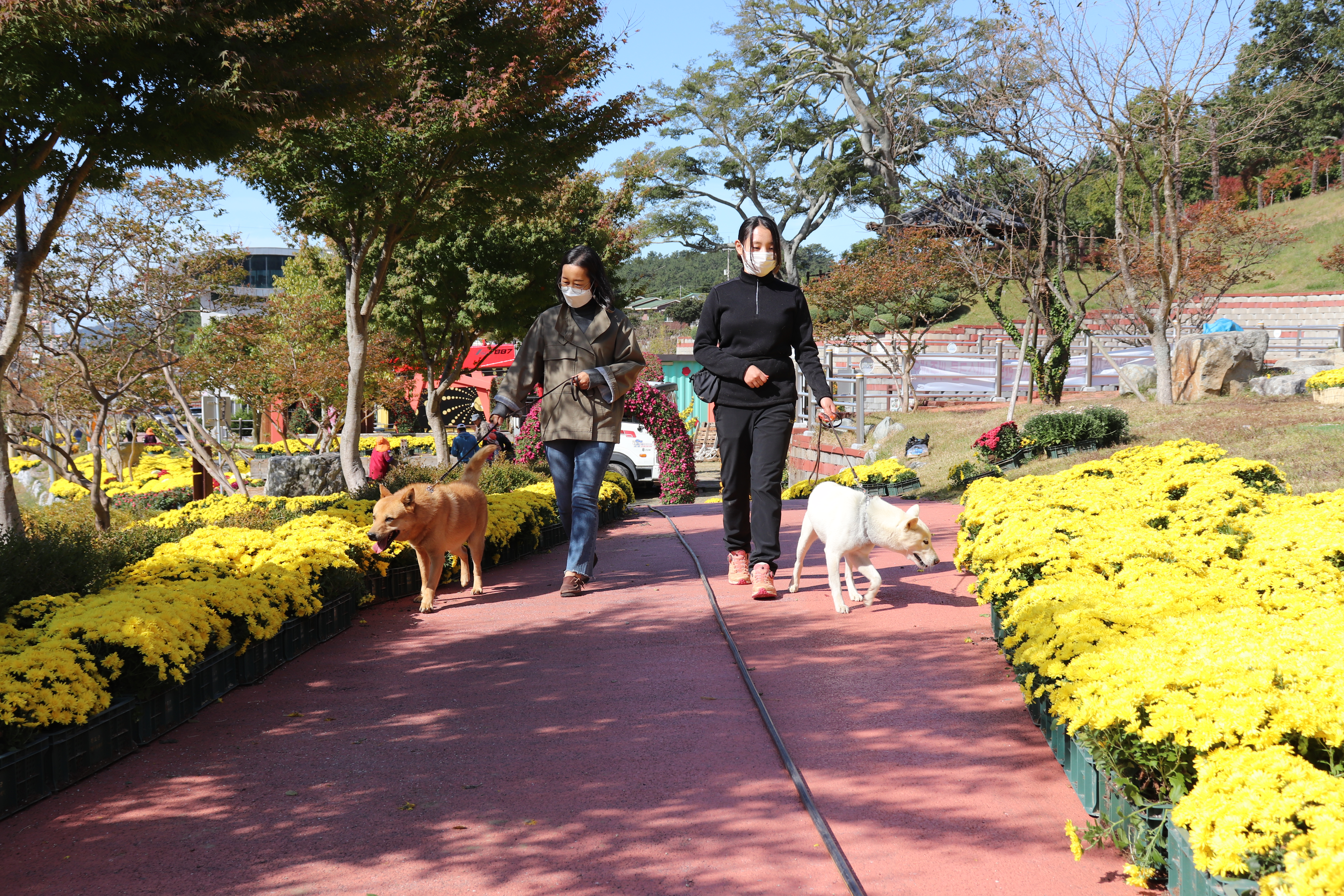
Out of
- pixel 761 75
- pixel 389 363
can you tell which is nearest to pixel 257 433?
pixel 389 363

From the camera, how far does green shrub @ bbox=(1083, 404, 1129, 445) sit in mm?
12672

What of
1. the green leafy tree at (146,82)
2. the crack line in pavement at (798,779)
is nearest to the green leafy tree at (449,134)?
the green leafy tree at (146,82)

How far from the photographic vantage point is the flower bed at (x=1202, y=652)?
80.5 inches

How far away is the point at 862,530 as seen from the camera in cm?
551

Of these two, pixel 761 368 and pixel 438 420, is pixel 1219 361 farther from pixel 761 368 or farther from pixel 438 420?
pixel 438 420

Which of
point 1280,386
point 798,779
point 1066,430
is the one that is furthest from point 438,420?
point 798,779

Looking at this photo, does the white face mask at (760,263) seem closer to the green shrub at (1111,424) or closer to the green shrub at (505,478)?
the green shrub at (505,478)

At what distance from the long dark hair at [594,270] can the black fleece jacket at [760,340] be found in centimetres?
79

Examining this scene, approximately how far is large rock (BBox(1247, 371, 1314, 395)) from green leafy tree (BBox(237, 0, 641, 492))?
38.5 feet

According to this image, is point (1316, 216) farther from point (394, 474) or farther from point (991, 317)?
point (394, 474)

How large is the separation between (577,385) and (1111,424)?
29.1ft

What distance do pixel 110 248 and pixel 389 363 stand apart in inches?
483

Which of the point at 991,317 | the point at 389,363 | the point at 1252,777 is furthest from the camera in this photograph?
the point at 991,317

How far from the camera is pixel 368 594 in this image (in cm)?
616
